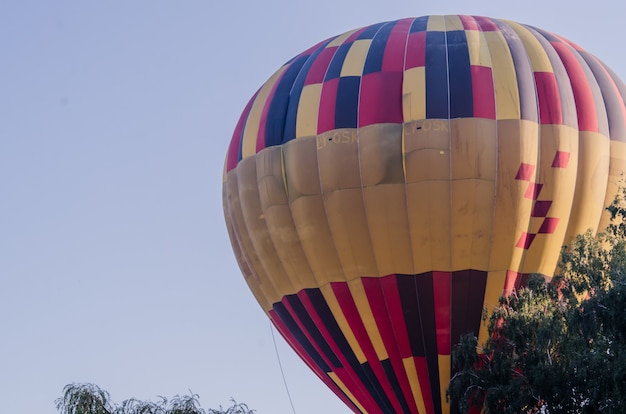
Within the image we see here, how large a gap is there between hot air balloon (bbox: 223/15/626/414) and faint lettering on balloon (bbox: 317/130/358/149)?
0.10 feet

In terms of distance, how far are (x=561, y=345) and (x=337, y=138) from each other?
5223mm

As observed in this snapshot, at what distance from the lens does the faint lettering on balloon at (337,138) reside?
23.4m

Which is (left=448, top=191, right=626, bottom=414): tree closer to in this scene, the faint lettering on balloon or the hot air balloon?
the hot air balloon

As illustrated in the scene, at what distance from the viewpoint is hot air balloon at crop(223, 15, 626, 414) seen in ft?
75.3

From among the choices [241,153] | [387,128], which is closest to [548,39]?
[387,128]

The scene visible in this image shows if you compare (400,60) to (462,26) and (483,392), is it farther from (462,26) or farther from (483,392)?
(483,392)

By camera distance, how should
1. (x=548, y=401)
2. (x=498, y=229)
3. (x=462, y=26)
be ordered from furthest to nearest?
(x=462, y=26) < (x=498, y=229) < (x=548, y=401)

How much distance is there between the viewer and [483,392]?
72.2ft

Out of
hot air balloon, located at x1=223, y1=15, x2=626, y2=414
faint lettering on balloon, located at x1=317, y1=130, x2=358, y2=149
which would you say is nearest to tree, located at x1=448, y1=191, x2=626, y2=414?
hot air balloon, located at x1=223, y1=15, x2=626, y2=414

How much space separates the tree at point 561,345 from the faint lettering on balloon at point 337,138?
374 cm

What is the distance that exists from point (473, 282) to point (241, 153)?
5.17 meters

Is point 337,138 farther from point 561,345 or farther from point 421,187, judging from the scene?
point 561,345

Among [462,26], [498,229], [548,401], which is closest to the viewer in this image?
[548,401]

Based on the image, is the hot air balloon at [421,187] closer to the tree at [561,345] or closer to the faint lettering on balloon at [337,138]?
the faint lettering on balloon at [337,138]
